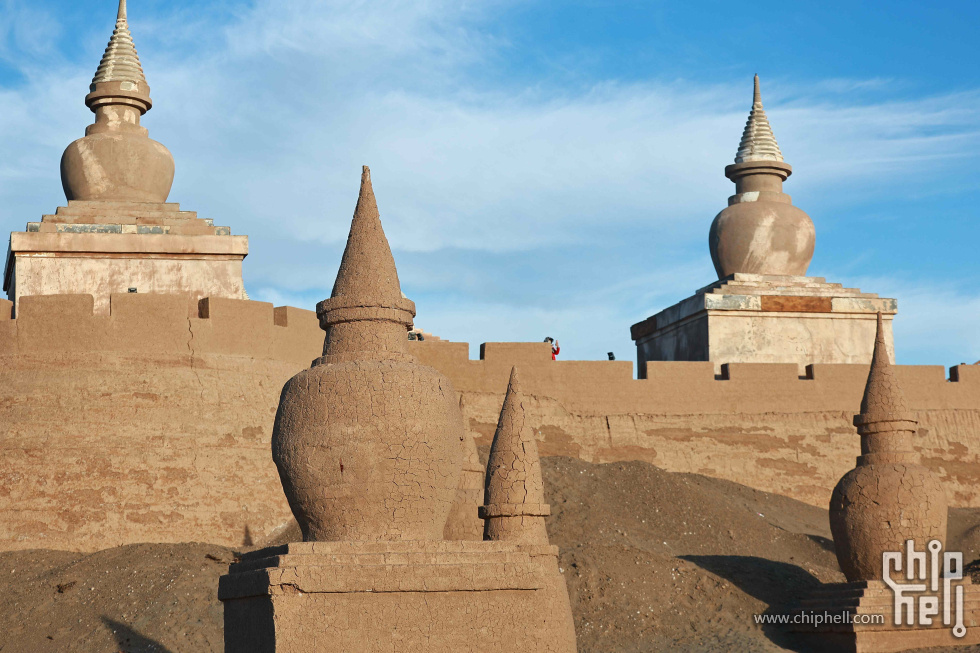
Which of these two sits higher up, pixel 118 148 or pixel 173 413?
pixel 118 148

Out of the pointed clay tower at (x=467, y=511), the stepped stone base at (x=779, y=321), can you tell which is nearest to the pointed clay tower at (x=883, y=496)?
the pointed clay tower at (x=467, y=511)

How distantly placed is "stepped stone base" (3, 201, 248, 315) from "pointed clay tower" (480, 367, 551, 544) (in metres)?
8.15

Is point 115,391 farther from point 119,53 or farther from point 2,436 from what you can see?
point 119,53

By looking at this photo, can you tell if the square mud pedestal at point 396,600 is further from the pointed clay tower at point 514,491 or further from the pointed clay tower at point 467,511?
the pointed clay tower at point 467,511

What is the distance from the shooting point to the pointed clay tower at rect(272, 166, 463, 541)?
23.3ft

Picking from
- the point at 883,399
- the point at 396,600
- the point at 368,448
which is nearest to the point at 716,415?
the point at 883,399

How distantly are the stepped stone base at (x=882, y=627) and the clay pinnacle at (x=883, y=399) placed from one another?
165 cm

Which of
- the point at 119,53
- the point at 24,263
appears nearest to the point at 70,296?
the point at 24,263

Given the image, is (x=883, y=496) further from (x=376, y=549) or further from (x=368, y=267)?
(x=376, y=549)

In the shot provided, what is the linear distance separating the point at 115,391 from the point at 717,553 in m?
7.00

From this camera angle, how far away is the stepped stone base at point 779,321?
1984cm

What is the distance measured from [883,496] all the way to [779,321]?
8.10 m

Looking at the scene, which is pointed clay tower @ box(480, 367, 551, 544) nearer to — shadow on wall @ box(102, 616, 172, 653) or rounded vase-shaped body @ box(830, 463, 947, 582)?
shadow on wall @ box(102, 616, 172, 653)

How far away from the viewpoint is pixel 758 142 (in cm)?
2198
